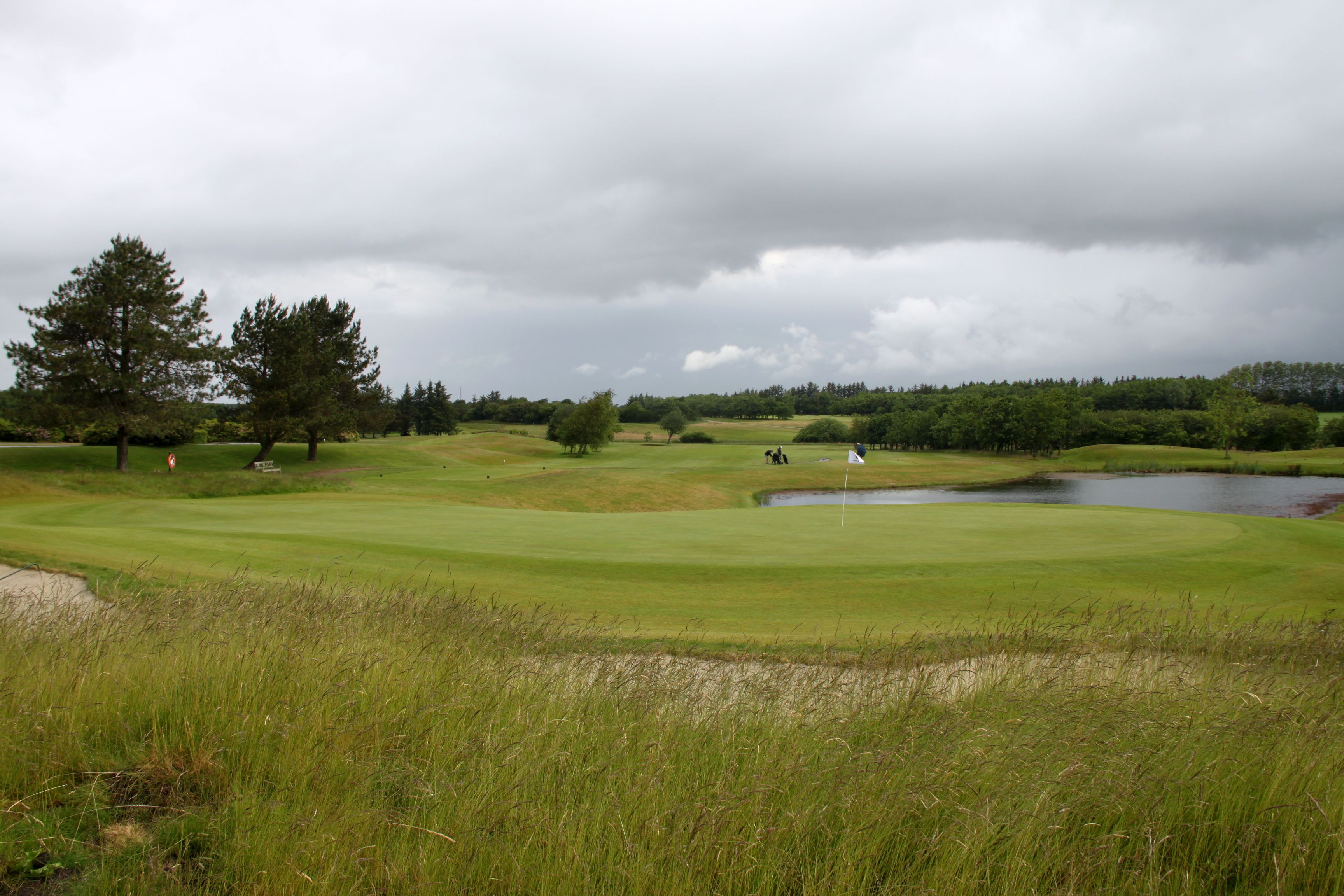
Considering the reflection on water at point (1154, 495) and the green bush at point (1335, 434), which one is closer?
the reflection on water at point (1154, 495)

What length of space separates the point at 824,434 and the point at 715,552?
363 ft

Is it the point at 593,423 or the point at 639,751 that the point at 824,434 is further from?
the point at 639,751

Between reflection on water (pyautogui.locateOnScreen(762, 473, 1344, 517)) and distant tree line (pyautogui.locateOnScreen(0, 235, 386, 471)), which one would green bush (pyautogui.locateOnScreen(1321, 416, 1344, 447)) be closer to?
reflection on water (pyautogui.locateOnScreen(762, 473, 1344, 517))

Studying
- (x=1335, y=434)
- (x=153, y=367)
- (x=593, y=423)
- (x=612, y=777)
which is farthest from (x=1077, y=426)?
(x=612, y=777)

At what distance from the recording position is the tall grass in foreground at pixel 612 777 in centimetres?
313

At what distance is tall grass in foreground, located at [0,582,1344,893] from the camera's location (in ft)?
10.3

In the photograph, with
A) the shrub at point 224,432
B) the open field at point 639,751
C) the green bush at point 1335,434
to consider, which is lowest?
the open field at point 639,751

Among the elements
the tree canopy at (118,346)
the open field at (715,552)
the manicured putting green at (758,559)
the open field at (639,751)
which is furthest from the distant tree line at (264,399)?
the open field at (639,751)

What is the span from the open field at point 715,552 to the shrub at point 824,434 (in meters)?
94.6

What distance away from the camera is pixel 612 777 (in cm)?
362

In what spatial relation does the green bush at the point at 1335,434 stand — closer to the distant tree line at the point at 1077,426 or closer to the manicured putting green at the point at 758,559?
the distant tree line at the point at 1077,426

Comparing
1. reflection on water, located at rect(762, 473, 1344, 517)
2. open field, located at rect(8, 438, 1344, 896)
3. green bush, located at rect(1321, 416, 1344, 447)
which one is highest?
green bush, located at rect(1321, 416, 1344, 447)

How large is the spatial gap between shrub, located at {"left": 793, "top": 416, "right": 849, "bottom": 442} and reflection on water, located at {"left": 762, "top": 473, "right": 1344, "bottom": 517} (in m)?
55.4

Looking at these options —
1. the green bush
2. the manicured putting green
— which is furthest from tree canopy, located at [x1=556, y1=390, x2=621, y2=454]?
the green bush
